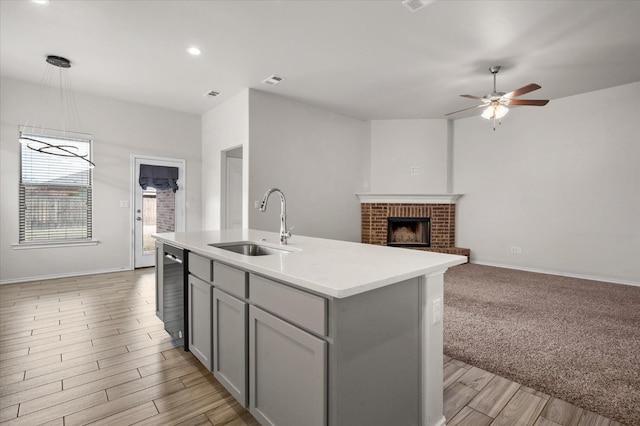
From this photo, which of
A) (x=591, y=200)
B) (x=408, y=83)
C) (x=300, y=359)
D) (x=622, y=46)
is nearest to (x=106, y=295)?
(x=300, y=359)

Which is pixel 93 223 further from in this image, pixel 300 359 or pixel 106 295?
pixel 300 359

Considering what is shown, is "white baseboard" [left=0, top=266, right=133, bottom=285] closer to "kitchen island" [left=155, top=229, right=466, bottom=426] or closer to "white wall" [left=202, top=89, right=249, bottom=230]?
"white wall" [left=202, top=89, right=249, bottom=230]

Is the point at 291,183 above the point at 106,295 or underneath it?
above

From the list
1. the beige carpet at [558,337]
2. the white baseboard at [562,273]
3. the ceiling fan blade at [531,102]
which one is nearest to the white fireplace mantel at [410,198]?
the white baseboard at [562,273]

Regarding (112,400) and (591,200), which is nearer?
(112,400)

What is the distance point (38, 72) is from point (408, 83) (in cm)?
507

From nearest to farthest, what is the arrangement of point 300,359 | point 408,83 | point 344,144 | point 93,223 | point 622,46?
point 300,359 < point 622,46 < point 408,83 < point 93,223 < point 344,144

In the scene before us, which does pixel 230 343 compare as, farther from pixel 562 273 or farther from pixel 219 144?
pixel 562 273

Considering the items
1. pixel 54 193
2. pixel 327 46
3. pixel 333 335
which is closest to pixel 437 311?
pixel 333 335

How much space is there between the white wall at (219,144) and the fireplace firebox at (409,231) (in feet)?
10.4

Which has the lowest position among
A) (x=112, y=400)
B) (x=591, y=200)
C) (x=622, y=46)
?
(x=112, y=400)

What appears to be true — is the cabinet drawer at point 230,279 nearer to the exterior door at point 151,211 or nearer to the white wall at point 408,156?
the exterior door at point 151,211

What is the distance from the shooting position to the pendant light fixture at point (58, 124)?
4504mm

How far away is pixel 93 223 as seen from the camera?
509 cm
